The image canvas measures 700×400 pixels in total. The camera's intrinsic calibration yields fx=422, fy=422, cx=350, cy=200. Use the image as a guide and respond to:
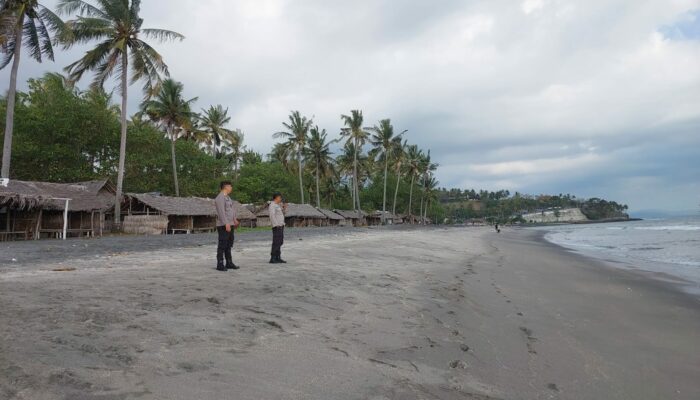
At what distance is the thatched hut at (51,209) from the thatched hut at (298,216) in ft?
55.7

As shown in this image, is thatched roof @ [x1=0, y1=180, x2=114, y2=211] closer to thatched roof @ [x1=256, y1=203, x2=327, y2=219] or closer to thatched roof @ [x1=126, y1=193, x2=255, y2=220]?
thatched roof @ [x1=126, y1=193, x2=255, y2=220]

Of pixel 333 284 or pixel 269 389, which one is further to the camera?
pixel 333 284

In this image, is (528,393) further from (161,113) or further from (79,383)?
(161,113)

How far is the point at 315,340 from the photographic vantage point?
366 centimetres

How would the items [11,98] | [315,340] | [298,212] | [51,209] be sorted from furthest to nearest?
[298,212]
[51,209]
[11,98]
[315,340]

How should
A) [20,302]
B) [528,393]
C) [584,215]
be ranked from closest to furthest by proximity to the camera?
[528,393] < [20,302] < [584,215]

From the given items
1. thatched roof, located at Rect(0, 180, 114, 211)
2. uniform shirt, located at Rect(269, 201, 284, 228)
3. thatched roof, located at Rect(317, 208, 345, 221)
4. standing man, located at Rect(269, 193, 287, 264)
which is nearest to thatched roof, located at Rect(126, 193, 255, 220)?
thatched roof, located at Rect(0, 180, 114, 211)

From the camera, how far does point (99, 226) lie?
74.9 feet

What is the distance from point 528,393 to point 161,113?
34.1m

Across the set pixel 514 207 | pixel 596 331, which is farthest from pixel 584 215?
pixel 596 331

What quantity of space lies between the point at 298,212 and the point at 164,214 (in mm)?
17706

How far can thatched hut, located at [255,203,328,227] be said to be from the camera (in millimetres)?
41250

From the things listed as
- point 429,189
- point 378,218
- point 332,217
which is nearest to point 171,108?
point 332,217

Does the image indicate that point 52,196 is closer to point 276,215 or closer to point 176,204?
point 176,204
